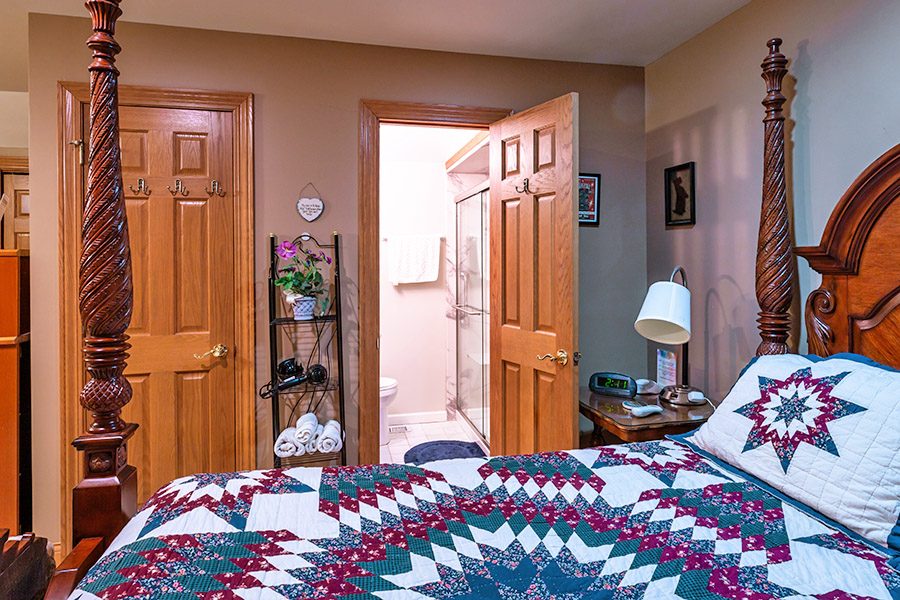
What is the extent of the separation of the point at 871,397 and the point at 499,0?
209cm

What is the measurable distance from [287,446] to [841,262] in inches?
98.0

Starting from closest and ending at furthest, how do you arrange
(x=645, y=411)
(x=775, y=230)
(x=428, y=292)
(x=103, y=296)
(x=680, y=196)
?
1. (x=103, y=296)
2. (x=775, y=230)
3. (x=645, y=411)
4. (x=680, y=196)
5. (x=428, y=292)

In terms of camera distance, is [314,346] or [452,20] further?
[314,346]

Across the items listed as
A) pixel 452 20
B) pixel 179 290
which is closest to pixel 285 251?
pixel 179 290

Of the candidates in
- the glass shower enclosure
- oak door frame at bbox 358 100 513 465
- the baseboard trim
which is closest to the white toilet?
the baseboard trim

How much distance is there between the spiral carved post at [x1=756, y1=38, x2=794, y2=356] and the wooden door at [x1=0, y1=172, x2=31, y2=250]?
14.0 feet

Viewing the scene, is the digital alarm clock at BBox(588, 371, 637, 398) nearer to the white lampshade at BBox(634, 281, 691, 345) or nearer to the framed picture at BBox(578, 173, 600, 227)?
the white lampshade at BBox(634, 281, 691, 345)

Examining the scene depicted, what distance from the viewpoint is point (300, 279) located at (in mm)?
2658

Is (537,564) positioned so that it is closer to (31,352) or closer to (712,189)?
(712,189)

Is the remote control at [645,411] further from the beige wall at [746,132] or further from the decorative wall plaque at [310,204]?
the decorative wall plaque at [310,204]

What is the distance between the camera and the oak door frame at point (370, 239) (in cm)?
285

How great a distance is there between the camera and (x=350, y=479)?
59.1 inches

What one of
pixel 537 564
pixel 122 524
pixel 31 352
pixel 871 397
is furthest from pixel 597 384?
pixel 31 352

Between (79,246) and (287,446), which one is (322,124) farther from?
(287,446)
